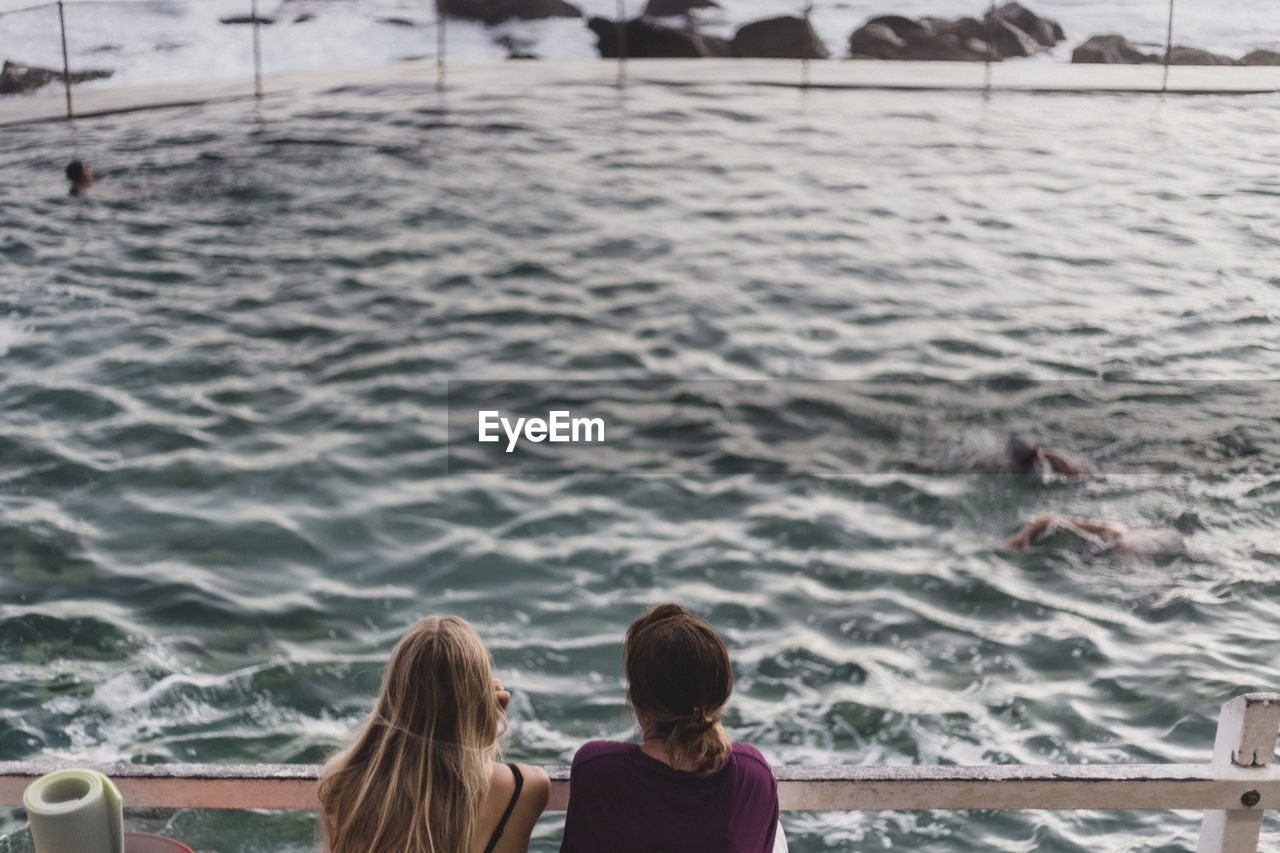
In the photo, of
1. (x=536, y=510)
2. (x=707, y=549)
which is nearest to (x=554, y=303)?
(x=536, y=510)

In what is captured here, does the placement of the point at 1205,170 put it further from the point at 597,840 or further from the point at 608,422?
the point at 597,840

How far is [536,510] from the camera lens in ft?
19.7

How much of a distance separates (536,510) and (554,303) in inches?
98.5

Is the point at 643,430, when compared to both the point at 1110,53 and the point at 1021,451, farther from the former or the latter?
the point at 1110,53

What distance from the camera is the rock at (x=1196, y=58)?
14297 mm

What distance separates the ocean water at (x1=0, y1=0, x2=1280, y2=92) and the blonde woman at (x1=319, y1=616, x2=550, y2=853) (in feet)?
42.8

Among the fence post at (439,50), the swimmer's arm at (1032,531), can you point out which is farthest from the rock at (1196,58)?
the swimmer's arm at (1032,531)

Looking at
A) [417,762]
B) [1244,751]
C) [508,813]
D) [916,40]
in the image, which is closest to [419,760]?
[417,762]

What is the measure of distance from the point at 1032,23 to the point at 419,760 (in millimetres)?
15548

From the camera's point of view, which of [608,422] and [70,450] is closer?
[70,450]

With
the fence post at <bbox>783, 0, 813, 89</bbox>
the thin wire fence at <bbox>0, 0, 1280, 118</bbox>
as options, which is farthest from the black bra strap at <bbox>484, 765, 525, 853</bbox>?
the thin wire fence at <bbox>0, 0, 1280, 118</bbox>

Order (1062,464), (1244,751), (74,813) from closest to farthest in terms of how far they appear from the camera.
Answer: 1. (74,813)
2. (1244,751)
3. (1062,464)

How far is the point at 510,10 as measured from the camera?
50.7 feet

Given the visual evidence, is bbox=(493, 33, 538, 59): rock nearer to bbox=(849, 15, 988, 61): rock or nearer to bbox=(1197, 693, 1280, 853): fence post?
bbox=(849, 15, 988, 61): rock
